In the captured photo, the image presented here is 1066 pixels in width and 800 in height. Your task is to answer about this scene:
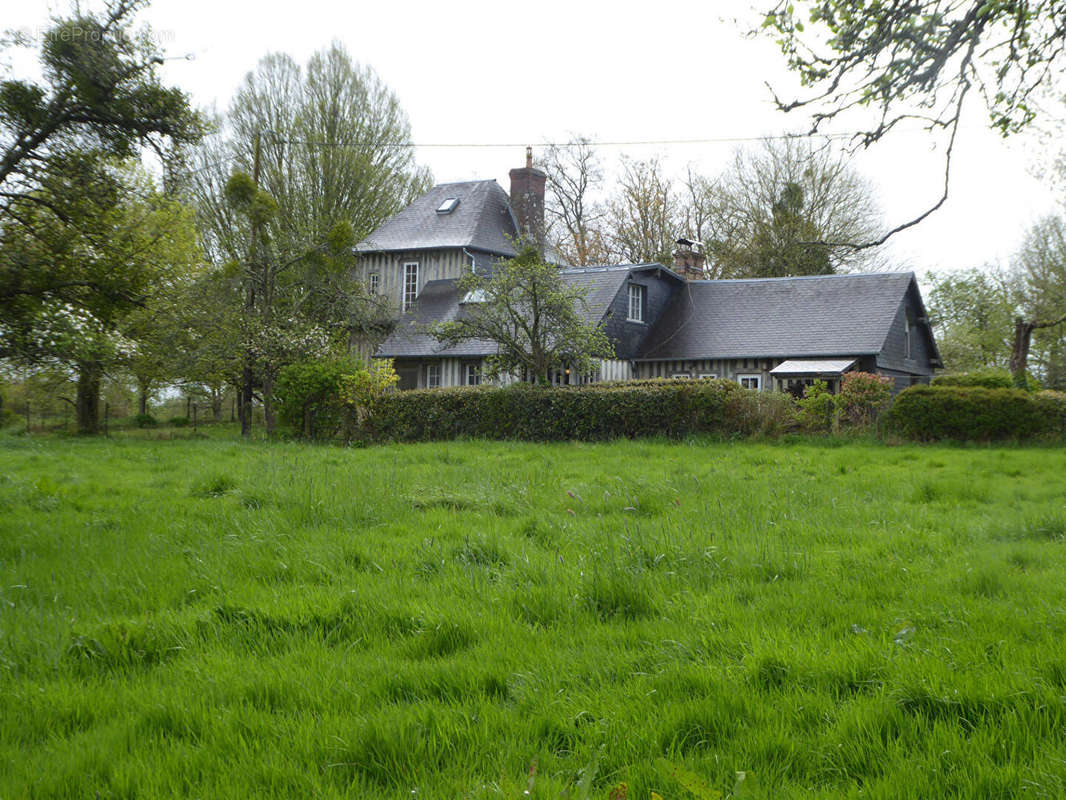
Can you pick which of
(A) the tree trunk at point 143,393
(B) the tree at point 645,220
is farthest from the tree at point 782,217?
(A) the tree trunk at point 143,393

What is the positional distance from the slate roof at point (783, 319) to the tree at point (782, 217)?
5.29 meters

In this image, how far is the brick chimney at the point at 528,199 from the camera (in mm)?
33219

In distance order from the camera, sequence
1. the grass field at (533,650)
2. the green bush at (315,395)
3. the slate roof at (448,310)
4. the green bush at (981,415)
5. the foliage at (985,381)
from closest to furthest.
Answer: the grass field at (533,650), the green bush at (981,415), the green bush at (315,395), the foliage at (985,381), the slate roof at (448,310)

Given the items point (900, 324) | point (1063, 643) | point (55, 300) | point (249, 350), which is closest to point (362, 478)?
point (55, 300)

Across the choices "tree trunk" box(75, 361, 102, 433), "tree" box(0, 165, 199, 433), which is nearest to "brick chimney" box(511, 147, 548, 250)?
"tree trunk" box(75, 361, 102, 433)

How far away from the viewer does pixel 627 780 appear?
260 cm

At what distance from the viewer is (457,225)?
3206 centimetres

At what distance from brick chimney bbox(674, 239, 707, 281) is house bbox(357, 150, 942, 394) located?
0.06 m

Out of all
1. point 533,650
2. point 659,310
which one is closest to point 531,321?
point 659,310

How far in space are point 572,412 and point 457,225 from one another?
51.2 ft

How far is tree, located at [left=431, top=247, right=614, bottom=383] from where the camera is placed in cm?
2083

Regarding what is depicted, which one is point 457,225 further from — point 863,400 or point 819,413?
point 863,400

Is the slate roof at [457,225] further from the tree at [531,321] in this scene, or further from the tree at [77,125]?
the tree at [77,125]

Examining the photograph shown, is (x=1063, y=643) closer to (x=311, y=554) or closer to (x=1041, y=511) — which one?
(x=1041, y=511)
